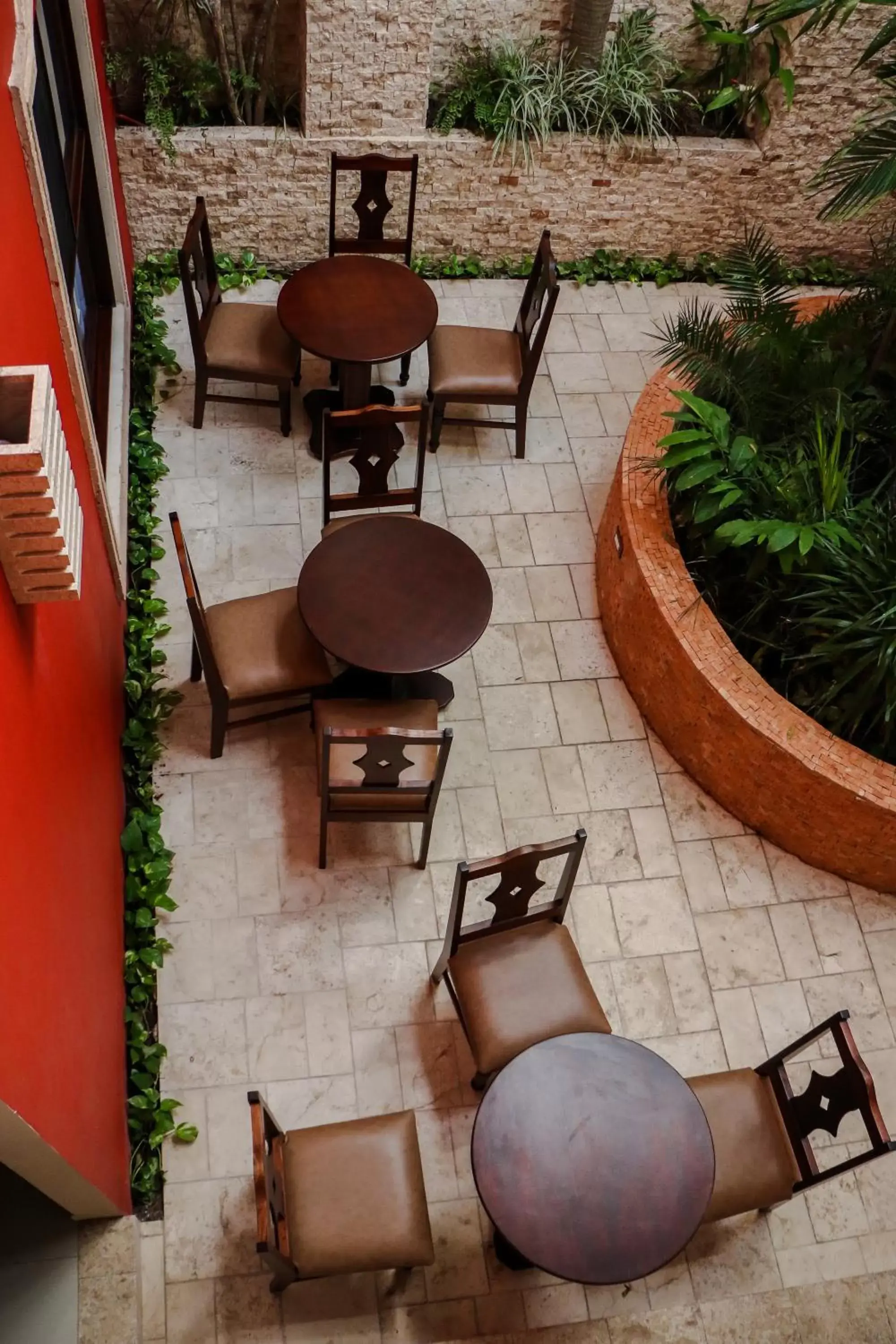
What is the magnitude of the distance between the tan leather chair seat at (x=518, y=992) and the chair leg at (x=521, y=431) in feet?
8.87

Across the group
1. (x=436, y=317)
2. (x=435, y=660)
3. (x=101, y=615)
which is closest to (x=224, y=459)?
(x=436, y=317)

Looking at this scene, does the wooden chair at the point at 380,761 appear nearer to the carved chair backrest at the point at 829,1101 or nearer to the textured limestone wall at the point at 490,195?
the carved chair backrest at the point at 829,1101

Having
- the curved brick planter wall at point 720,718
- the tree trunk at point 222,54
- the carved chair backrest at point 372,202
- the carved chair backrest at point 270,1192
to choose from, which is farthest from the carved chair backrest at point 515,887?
the tree trunk at point 222,54

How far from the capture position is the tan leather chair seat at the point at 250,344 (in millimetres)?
5402

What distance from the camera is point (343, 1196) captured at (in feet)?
11.2

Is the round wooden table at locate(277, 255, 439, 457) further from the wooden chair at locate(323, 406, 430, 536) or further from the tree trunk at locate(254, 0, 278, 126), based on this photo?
the tree trunk at locate(254, 0, 278, 126)

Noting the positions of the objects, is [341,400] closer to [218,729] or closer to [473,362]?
[473,362]

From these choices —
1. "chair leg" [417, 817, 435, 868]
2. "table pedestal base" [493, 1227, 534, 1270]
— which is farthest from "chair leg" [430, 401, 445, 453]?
"table pedestal base" [493, 1227, 534, 1270]

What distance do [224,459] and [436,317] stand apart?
1.27 m

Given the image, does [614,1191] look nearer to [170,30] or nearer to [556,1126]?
[556,1126]

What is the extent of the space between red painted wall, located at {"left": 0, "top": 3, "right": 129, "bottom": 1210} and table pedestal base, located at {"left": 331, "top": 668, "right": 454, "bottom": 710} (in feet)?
3.28

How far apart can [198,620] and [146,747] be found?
0.78 m

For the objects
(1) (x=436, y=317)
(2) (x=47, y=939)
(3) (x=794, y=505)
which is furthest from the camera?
(1) (x=436, y=317)

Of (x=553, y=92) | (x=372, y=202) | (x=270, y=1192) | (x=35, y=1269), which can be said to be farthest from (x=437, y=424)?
(x=35, y=1269)
